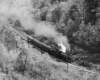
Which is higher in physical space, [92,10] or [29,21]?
[92,10]

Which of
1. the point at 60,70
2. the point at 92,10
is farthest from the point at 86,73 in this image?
the point at 92,10

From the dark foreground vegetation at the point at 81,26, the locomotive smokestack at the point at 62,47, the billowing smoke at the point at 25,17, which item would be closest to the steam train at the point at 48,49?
the locomotive smokestack at the point at 62,47

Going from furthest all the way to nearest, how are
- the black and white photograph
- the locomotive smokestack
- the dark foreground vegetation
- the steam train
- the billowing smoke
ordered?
the billowing smoke
the locomotive smokestack
the steam train
the dark foreground vegetation
the black and white photograph

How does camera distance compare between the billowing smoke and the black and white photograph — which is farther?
the billowing smoke

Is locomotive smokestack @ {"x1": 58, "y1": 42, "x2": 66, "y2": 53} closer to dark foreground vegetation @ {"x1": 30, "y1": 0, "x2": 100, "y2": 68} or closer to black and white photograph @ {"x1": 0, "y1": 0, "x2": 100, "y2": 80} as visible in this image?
black and white photograph @ {"x1": 0, "y1": 0, "x2": 100, "y2": 80}

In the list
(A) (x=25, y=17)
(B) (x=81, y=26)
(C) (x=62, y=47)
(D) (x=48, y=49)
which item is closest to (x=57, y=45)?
(C) (x=62, y=47)

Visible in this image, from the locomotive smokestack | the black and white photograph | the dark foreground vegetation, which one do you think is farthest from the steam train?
the dark foreground vegetation

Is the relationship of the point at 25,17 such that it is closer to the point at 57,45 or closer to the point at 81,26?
the point at 57,45

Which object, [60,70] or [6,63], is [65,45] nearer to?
[60,70]

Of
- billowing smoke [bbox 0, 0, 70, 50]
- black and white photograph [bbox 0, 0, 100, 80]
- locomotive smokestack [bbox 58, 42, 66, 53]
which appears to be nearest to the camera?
black and white photograph [bbox 0, 0, 100, 80]
